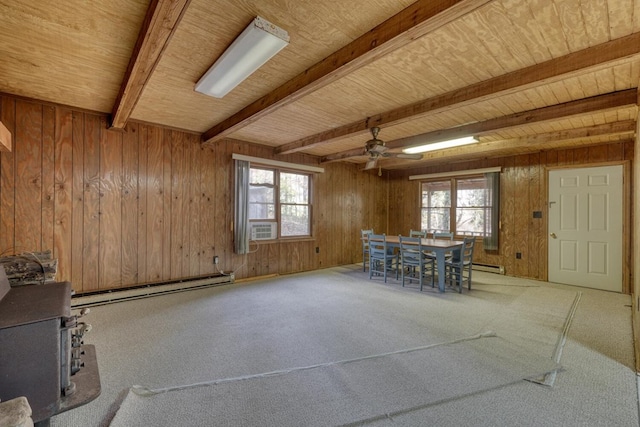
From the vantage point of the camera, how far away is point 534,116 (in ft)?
10.6

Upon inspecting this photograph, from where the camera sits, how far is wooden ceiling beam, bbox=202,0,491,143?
4.87 feet

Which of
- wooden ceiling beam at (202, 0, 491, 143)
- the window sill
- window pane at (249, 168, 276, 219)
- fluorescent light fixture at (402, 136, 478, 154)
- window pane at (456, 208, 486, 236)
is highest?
wooden ceiling beam at (202, 0, 491, 143)

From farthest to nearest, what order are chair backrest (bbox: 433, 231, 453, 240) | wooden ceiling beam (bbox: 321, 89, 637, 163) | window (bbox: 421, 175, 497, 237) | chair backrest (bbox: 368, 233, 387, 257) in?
window (bbox: 421, 175, 497, 237), chair backrest (bbox: 433, 231, 453, 240), chair backrest (bbox: 368, 233, 387, 257), wooden ceiling beam (bbox: 321, 89, 637, 163)

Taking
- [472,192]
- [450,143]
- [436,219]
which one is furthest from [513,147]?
[436,219]

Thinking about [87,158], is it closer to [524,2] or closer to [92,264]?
[92,264]

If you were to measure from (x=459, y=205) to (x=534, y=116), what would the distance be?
3234 millimetres

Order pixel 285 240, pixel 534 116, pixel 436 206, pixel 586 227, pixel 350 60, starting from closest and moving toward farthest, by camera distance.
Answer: pixel 350 60
pixel 534 116
pixel 586 227
pixel 285 240
pixel 436 206

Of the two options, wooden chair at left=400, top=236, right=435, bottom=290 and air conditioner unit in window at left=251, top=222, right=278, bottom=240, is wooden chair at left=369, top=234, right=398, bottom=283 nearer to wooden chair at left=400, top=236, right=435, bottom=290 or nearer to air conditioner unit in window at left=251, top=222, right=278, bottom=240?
wooden chair at left=400, top=236, right=435, bottom=290

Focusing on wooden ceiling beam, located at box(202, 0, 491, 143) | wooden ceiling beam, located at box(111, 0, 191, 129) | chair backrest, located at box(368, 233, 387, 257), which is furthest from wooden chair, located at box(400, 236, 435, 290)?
wooden ceiling beam, located at box(111, 0, 191, 129)

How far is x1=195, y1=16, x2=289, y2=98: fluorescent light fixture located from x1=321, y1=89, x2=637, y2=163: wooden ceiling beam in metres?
2.92

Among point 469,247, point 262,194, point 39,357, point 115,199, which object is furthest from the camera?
point 262,194

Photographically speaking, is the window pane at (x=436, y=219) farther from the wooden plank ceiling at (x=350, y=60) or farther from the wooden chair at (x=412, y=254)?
the wooden plank ceiling at (x=350, y=60)

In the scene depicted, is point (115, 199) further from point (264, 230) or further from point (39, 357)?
point (39, 357)

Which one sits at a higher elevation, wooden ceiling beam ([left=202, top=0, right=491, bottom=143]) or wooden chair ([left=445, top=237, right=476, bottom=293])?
wooden ceiling beam ([left=202, top=0, right=491, bottom=143])
